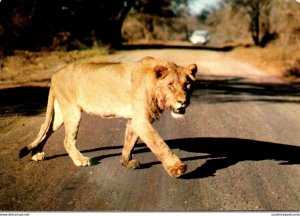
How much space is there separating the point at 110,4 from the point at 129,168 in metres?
2.20

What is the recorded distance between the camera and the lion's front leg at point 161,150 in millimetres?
4137

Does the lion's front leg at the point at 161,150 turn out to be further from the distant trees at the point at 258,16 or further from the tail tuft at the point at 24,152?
the distant trees at the point at 258,16

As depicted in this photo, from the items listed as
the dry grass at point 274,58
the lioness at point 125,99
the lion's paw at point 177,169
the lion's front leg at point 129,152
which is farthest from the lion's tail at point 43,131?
the dry grass at point 274,58

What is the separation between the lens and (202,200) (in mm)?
3996

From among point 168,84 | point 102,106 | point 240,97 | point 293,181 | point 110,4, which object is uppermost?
point 110,4

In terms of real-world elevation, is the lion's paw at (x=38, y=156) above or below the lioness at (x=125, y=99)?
below

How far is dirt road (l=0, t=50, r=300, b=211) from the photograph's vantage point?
156 inches

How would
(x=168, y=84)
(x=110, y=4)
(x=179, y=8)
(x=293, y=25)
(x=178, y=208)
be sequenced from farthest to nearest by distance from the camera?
(x=179, y=8) → (x=293, y=25) → (x=110, y=4) → (x=168, y=84) → (x=178, y=208)

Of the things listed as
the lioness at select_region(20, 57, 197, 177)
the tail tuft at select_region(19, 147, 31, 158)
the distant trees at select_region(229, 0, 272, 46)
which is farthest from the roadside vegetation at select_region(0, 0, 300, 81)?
the tail tuft at select_region(19, 147, 31, 158)

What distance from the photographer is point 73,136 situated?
4.81 m

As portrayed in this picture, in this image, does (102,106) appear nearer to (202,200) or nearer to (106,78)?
(106,78)

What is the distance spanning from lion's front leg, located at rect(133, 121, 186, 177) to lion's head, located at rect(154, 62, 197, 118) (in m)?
0.25

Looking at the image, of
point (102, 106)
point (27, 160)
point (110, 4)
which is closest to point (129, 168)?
point (102, 106)

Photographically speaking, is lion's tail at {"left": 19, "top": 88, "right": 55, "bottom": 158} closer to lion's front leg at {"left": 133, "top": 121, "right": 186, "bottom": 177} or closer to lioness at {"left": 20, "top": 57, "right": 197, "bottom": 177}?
lioness at {"left": 20, "top": 57, "right": 197, "bottom": 177}
